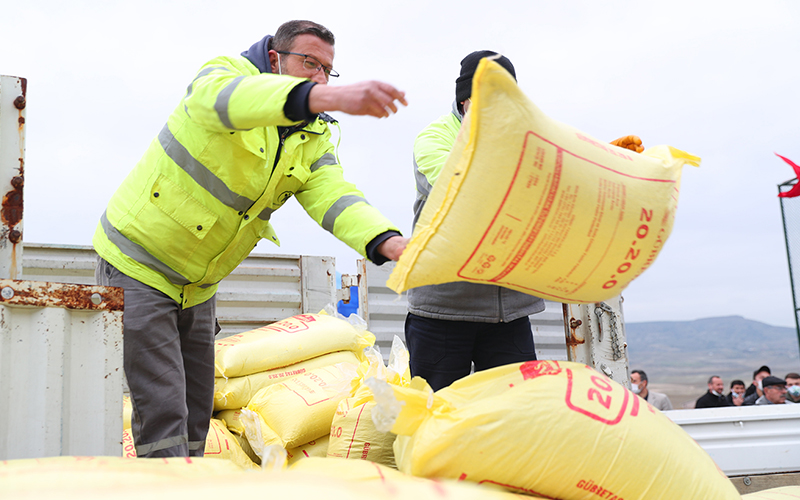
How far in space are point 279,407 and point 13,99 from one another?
1534mm

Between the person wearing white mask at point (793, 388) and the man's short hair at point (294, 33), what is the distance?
611 cm

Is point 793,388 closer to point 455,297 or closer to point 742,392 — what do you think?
point 742,392

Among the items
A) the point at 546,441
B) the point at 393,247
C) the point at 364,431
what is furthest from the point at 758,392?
the point at 546,441

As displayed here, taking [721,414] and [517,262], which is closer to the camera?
[517,262]

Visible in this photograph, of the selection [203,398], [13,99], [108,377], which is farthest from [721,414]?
[13,99]

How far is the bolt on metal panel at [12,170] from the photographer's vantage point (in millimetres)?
1806

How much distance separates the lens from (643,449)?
135 centimetres

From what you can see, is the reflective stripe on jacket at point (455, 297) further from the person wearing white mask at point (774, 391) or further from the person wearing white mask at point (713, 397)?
the person wearing white mask at point (713, 397)

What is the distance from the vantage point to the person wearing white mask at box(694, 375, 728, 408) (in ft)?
24.0

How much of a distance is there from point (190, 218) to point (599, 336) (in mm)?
2708

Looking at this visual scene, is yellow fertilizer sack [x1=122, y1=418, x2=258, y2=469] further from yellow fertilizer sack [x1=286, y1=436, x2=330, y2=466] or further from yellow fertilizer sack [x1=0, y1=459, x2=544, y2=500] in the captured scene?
yellow fertilizer sack [x1=0, y1=459, x2=544, y2=500]

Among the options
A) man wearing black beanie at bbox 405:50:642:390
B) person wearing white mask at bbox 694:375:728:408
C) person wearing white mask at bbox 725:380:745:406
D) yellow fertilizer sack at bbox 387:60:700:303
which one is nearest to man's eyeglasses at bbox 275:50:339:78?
man wearing black beanie at bbox 405:50:642:390

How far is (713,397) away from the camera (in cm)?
739

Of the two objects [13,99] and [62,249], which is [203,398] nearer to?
[13,99]
